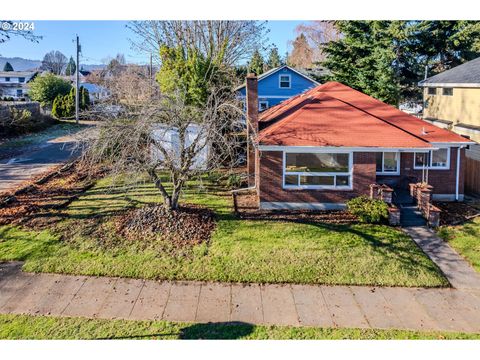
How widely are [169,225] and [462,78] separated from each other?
17.8 metres

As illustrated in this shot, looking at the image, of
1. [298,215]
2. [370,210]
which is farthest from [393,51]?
[298,215]

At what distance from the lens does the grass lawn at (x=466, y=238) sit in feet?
37.5

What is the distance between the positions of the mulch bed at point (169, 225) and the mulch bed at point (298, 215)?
139 centimetres

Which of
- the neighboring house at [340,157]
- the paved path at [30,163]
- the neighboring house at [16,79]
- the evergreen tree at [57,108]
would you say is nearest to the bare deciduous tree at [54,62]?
the neighboring house at [16,79]

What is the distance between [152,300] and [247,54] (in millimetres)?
23083

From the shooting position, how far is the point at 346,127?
15.3m

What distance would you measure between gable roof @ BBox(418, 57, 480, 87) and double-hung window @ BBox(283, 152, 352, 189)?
32.5 ft

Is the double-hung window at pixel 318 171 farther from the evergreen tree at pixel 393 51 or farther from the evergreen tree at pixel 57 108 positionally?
the evergreen tree at pixel 57 108

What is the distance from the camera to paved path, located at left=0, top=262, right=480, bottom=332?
8406 mm

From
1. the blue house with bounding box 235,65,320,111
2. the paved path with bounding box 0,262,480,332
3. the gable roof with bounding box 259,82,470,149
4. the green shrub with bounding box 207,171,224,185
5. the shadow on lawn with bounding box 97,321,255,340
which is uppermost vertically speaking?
the blue house with bounding box 235,65,320,111

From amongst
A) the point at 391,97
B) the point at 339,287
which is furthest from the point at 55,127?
the point at 339,287

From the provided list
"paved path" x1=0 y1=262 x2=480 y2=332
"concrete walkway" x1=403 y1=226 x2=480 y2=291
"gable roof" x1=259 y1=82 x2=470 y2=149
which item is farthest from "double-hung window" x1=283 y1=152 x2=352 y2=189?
"paved path" x1=0 y1=262 x2=480 y2=332

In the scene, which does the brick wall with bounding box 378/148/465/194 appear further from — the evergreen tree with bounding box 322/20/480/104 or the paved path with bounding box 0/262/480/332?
the evergreen tree with bounding box 322/20/480/104

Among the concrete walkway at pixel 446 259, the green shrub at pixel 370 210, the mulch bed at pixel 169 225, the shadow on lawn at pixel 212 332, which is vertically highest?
the green shrub at pixel 370 210
